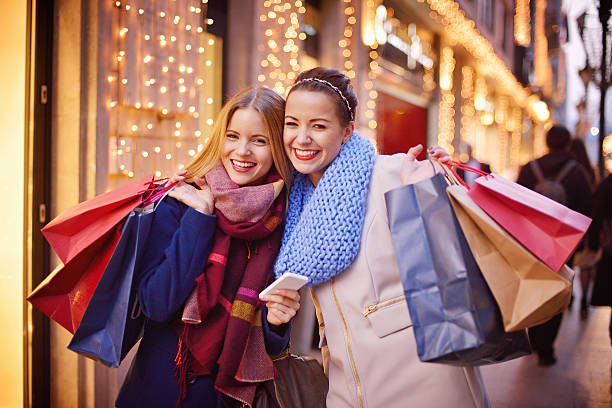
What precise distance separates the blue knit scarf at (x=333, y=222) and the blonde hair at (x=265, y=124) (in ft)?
0.73

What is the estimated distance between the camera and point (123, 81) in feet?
11.3

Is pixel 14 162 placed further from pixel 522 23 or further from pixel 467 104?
pixel 522 23

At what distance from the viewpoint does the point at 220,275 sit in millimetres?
1883

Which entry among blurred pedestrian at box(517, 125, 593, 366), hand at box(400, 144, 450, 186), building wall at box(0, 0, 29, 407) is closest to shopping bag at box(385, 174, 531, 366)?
hand at box(400, 144, 450, 186)

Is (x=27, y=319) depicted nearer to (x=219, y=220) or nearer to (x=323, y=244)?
(x=219, y=220)

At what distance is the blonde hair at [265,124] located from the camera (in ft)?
6.68

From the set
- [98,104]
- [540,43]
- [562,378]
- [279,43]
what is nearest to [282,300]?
[98,104]

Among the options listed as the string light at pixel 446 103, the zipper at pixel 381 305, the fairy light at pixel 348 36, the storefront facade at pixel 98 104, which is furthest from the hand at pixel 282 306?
the string light at pixel 446 103

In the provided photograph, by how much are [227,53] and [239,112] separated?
3.22 meters

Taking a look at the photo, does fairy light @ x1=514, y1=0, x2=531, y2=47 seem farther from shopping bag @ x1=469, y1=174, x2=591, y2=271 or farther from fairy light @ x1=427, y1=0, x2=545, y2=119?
shopping bag @ x1=469, y1=174, x2=591, y2=271

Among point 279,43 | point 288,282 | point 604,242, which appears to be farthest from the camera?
point 279,43

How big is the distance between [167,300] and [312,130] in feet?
2.54

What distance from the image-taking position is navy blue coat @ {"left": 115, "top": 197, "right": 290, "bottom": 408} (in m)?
1.82

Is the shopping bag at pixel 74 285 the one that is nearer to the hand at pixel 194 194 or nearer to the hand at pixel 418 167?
the hand at pixel 194 194
